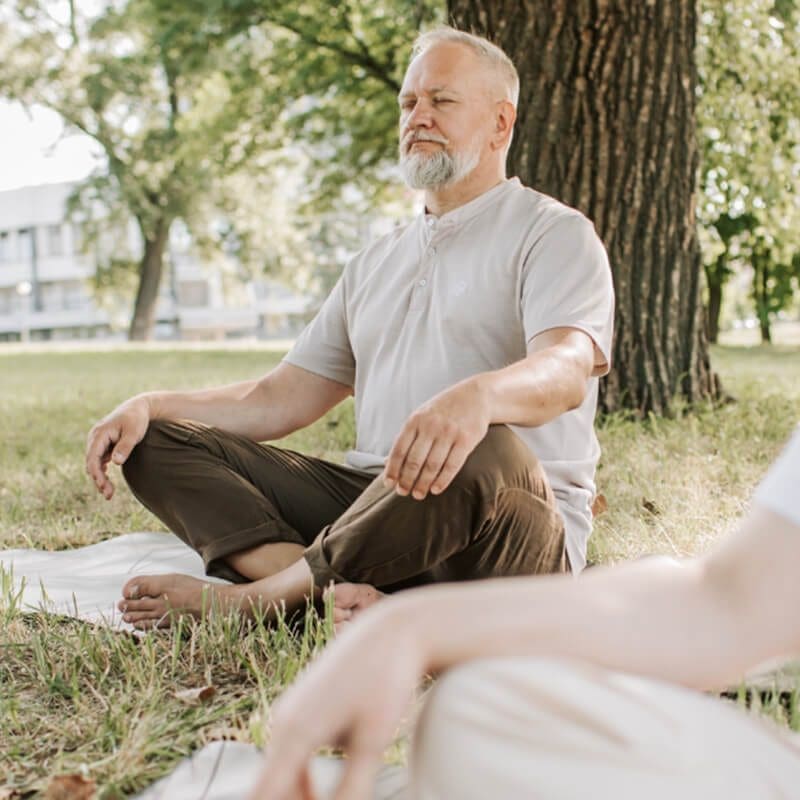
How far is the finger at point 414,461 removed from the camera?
2.26 metres

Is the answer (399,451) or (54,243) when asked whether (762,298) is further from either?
(54,243)

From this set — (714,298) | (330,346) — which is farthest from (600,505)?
(714,298)

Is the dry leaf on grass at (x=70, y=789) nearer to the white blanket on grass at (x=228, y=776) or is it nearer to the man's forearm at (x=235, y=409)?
the white blanket on grass at (x=228, y=776)

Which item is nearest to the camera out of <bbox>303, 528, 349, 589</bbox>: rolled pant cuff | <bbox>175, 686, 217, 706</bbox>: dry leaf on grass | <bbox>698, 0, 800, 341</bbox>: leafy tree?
<bbox>175, 686, 217, 706</bbox>: dry leaf on grass

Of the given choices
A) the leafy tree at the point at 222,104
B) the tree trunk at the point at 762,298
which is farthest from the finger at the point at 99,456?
the tree trunk at the point at 762,298

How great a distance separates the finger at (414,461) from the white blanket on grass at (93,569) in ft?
3.62

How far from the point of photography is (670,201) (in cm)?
578

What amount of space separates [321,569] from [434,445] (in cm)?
56

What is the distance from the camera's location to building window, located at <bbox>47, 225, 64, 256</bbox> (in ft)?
187

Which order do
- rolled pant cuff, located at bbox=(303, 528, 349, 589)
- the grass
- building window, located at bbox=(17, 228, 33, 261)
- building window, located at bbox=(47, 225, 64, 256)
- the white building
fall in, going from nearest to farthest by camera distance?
the grass < rolled pant cuff, located at bbox=(303, 528, 349, 589) < building window, located at bbox=(47, 225, 64, 256) < building window, located at bbox=(17, 228, 33, 261) < the white building

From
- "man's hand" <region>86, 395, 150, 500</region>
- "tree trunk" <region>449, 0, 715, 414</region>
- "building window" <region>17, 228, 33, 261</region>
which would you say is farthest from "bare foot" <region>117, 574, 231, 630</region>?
"building window" <region>17, 228, 33, 261</region>

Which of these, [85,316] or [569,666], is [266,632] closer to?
[569,666]

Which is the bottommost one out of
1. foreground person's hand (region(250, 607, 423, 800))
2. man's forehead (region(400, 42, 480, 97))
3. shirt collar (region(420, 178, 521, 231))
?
foreground person's hand (region(250, 607, 423, 800))

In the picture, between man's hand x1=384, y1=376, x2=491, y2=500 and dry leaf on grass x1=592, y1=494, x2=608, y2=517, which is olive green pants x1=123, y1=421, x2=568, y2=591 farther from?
dry leaf on grass x1=592, y1=494, x2=608, y2=517
